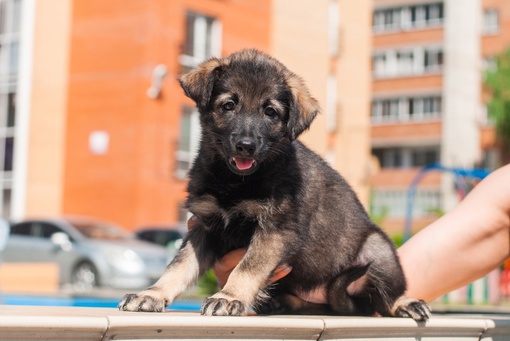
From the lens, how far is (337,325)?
134 inches

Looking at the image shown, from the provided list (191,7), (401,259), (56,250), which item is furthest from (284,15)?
(401,259)

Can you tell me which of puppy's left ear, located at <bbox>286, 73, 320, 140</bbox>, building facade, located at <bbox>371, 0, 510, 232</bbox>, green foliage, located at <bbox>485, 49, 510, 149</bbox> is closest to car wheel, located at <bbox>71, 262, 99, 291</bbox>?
puppy's left ear, located at <bbox>286, 73, 320, 140</bbox>

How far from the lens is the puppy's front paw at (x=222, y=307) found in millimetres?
3520

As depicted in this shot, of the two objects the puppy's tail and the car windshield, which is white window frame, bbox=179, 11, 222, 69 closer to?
the car windshield

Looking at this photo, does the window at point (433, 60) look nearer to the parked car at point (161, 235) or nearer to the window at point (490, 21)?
the window at point (490, 21)

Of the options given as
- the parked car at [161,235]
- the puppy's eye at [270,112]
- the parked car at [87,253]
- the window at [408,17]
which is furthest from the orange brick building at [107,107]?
the window at [408,17]

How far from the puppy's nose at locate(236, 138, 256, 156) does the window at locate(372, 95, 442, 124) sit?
58556mm

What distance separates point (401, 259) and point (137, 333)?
2.07m

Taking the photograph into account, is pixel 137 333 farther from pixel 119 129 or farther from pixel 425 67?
pixel 425 67

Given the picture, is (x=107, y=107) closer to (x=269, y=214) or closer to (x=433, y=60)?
(x=269, y=214)

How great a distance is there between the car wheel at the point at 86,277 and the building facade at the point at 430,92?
122 feet

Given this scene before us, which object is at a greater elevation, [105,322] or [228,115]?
[228,115]

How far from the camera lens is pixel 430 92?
6159cm

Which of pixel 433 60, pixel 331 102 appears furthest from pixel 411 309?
pixel 433 60
